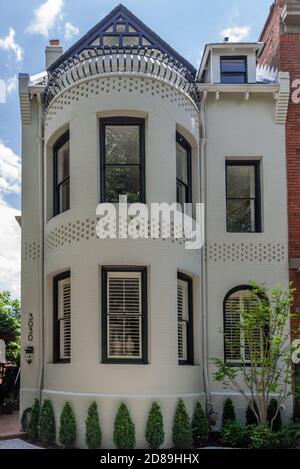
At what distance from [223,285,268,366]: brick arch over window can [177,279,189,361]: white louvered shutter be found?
1.03m

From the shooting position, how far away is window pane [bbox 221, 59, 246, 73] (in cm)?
1413

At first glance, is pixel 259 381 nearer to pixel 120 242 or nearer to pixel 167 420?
pixel 167 420

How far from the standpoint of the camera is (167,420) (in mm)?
10734

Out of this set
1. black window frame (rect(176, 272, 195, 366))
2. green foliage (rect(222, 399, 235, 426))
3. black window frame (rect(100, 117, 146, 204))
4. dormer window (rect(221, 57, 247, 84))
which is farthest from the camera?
dormer window (rect(221, 57, 247, 84))

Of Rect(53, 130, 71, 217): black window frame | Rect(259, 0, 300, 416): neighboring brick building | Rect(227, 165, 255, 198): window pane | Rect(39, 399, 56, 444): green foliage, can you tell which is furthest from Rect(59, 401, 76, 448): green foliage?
Rect(227, 165, 255, 198): window pane

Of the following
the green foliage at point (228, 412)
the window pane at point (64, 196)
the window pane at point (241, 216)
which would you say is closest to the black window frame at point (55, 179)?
the window pane at point (64, 196)

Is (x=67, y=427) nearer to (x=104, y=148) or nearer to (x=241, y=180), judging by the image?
(x=104, y=148)

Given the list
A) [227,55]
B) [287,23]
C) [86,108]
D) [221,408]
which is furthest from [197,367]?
[287,23]

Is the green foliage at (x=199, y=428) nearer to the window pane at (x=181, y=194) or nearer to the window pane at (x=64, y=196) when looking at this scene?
the window pane at (x=181, y=194)

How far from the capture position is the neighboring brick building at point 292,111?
13.2m

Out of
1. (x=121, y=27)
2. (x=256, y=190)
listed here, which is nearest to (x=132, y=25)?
(x=121, y=27)

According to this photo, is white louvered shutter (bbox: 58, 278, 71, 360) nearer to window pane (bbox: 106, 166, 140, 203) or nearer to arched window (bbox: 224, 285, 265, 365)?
window pane (bbox: 106, 166, 140, 203)

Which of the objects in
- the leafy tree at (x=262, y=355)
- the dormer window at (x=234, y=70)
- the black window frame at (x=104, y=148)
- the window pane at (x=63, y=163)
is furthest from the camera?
the dormer window at (x=234, y=70)

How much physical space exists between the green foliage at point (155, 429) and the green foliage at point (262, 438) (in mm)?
1764
